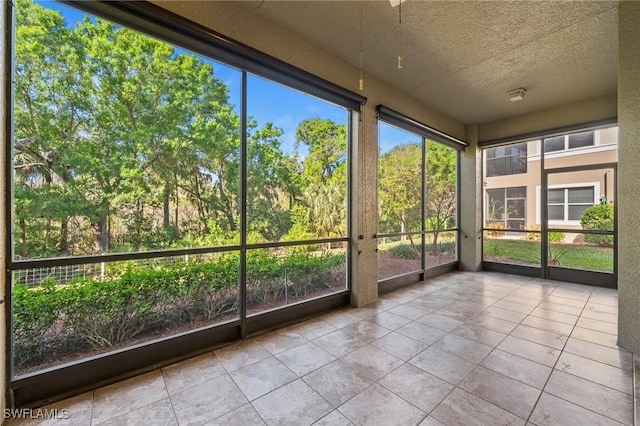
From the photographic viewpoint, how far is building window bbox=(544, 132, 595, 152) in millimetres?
4742

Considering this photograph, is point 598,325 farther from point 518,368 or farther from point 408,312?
point 408,312

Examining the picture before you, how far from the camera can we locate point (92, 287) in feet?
7.06

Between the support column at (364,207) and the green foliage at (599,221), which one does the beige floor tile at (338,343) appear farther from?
the green foliage at (599,221)

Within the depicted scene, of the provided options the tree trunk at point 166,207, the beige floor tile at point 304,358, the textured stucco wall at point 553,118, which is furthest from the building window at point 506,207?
the tree trunk at point 166,207

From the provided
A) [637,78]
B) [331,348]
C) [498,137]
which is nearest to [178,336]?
[331,348]

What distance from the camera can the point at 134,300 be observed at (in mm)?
2338

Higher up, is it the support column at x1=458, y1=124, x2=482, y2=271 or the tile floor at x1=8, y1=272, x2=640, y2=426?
the support column at x1=458, y1=124, x2=482, y2=271

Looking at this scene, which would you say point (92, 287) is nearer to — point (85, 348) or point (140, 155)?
point (85, 348)

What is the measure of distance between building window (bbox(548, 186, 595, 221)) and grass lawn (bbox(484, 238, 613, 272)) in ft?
1.83

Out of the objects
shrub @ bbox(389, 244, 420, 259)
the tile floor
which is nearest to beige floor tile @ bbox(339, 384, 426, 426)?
the tile floor

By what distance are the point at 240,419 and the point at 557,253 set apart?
239 inches

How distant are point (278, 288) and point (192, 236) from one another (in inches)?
44.8

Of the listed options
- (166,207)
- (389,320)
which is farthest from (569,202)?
(166,207)

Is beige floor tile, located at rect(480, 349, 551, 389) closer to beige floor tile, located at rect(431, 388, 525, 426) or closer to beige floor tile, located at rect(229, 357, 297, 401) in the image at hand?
beige floor tile, located at rect(431, 388, 525, 426)
